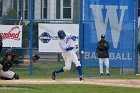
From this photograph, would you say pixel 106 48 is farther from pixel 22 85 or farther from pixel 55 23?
pixel 22 85

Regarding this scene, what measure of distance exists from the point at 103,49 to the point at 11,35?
13.3 feet

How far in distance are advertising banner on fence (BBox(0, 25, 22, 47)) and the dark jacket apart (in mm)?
3439

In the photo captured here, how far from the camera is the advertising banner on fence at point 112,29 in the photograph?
21.7 meters

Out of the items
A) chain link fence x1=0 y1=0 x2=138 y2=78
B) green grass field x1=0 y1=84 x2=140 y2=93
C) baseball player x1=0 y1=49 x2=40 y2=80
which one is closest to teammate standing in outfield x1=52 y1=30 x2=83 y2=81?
baseball player x1=0 y1=49 x2=40 y2=80

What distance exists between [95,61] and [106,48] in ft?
3.19

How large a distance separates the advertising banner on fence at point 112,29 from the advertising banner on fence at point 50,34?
0.61 meters

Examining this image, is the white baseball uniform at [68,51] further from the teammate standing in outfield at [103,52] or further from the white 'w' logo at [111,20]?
the white 'w' logo at [111,20]

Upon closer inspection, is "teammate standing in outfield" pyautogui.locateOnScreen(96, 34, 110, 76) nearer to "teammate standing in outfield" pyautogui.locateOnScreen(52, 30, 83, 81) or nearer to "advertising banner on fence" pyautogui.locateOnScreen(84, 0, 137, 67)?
"advertising banner on fence" pyautogui.locateOnScreen(84, 0, 137, 67)

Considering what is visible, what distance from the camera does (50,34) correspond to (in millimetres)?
21719

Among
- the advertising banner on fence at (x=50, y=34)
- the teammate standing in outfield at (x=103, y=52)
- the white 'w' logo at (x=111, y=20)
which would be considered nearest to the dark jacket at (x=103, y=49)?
the teammate standing in outfield at (x=103, y=52)

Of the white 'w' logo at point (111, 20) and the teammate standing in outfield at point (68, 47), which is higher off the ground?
the white 'w' logo at point (111, 20)

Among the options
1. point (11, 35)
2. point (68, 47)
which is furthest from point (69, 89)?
point (11, 35)

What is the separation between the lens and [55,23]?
71.6 ft

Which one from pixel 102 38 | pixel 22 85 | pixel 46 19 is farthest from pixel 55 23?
pixel 22 85
